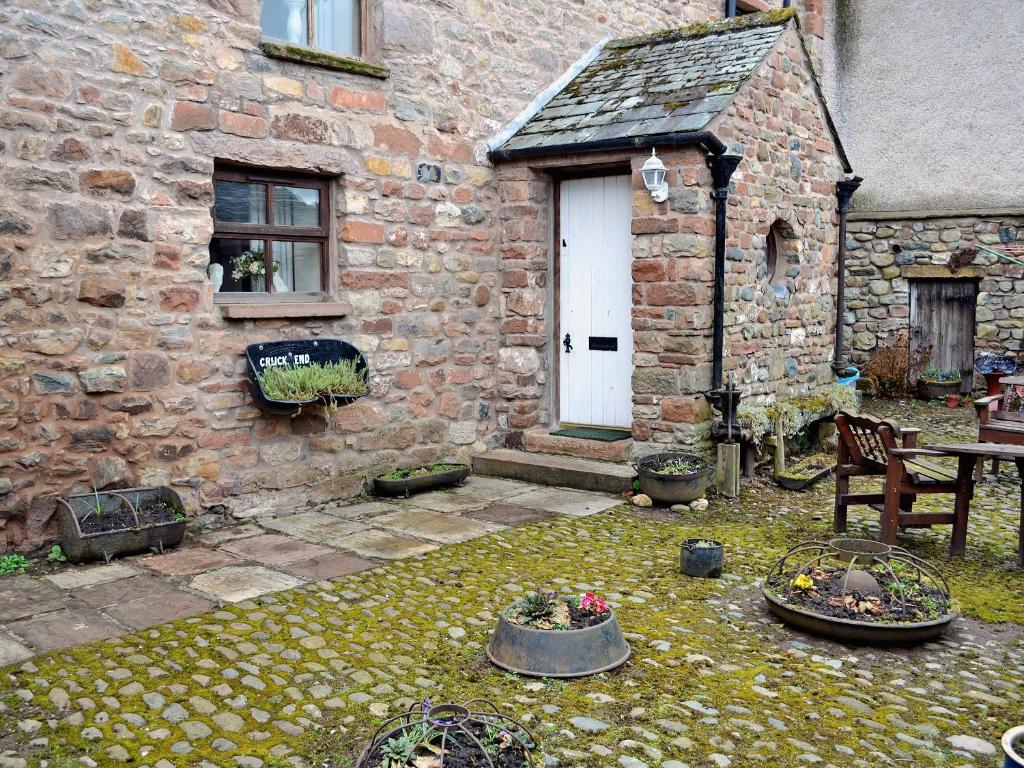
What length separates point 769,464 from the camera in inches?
332

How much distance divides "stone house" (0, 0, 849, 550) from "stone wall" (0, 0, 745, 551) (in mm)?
19

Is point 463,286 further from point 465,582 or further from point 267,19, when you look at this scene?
point 465,582

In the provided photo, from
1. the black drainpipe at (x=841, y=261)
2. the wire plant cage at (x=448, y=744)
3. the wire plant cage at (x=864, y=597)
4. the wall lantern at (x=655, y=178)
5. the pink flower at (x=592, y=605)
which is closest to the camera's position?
the wire plant cage at (x=448, y=744)

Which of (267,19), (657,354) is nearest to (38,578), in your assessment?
(267,19)

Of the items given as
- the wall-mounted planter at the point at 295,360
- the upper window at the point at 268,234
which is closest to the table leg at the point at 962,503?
the wall-mounted planter at the point at 295,360

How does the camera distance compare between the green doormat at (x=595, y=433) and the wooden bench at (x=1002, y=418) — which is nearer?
the wooden bench at (x=1002, y=418)

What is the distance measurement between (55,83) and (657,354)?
15.6 ft

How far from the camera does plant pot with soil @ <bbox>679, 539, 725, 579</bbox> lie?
5.41 metres

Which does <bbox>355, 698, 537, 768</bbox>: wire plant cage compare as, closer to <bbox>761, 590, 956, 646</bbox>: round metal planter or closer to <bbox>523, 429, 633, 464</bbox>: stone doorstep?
<bbox>761, 590, 956, 646</bbox>: round metal planter

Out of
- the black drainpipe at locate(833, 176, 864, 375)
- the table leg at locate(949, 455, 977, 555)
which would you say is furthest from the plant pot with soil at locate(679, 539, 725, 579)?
the black drainpipe at locate(833, 176, 864, 375)

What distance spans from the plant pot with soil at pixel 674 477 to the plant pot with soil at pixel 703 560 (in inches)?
61.8

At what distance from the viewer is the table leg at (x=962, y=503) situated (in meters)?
5.86

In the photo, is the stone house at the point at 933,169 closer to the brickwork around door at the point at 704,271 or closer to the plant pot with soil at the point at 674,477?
the brickwork around door at the point at 704,271

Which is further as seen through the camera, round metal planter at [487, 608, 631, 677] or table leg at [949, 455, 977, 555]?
→ table leg at [949, 455, 977, 555]
